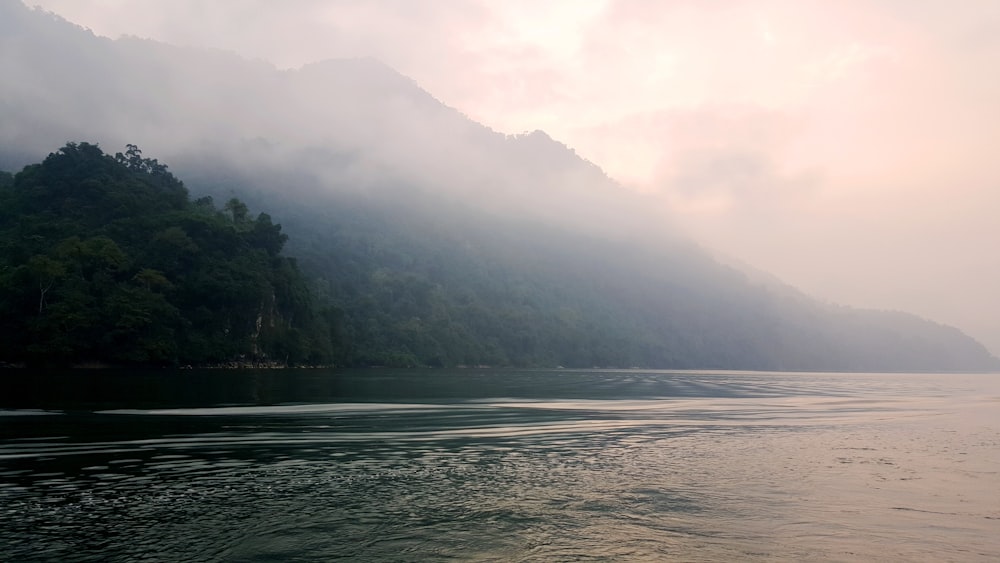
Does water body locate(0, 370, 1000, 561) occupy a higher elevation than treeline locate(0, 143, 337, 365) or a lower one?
lower

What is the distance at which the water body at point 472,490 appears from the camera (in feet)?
39.9

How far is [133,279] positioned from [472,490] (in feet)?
373

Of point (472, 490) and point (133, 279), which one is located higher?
point (133, 279)

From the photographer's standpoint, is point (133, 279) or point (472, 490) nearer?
point (472, 490)

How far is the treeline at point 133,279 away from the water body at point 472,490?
74833mm

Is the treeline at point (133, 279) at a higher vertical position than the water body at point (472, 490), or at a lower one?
higher

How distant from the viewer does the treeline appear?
96812mm

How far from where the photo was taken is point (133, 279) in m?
114

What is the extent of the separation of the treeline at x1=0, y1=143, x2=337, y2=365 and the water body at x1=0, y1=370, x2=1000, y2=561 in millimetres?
74833

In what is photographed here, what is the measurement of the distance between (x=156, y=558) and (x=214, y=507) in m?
3.31

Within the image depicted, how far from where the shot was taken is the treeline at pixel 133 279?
9681 cm

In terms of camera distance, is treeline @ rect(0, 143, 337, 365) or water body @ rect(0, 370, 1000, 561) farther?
treeline @ rect(0, 143, 337, 365)

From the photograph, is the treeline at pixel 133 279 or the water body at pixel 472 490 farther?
the treeline at pixel 133 279

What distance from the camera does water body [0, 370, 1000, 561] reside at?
Answer: 39.9ft
